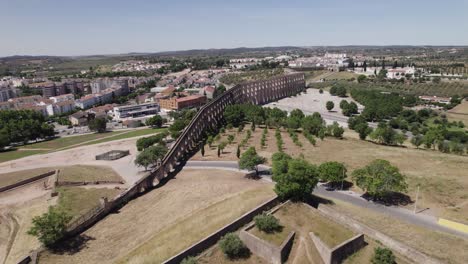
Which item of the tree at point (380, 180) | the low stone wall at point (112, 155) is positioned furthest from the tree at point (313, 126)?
the low stone wall at point (112, 155)

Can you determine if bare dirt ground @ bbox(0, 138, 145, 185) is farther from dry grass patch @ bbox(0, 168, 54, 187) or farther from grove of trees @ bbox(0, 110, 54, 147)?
grove of trees @ bbox(0, 110, 54, 147)

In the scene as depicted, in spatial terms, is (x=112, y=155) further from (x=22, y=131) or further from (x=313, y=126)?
(x=313, y=126)

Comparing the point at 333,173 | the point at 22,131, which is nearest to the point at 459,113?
the point at 333,173

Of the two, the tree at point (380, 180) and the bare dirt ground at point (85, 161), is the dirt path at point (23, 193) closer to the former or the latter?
the bare dirt ground at point (85, 161)

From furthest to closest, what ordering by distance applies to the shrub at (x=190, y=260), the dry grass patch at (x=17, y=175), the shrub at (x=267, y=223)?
the dry grass patch at (x=17, y=175) → the shrub at (x=267, y=223) → the shrub at (x=190, y=260)

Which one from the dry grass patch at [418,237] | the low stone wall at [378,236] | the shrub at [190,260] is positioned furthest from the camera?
the dry grass patch at [418,237]

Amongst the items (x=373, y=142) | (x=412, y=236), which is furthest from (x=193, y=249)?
(x=373, y=142)
